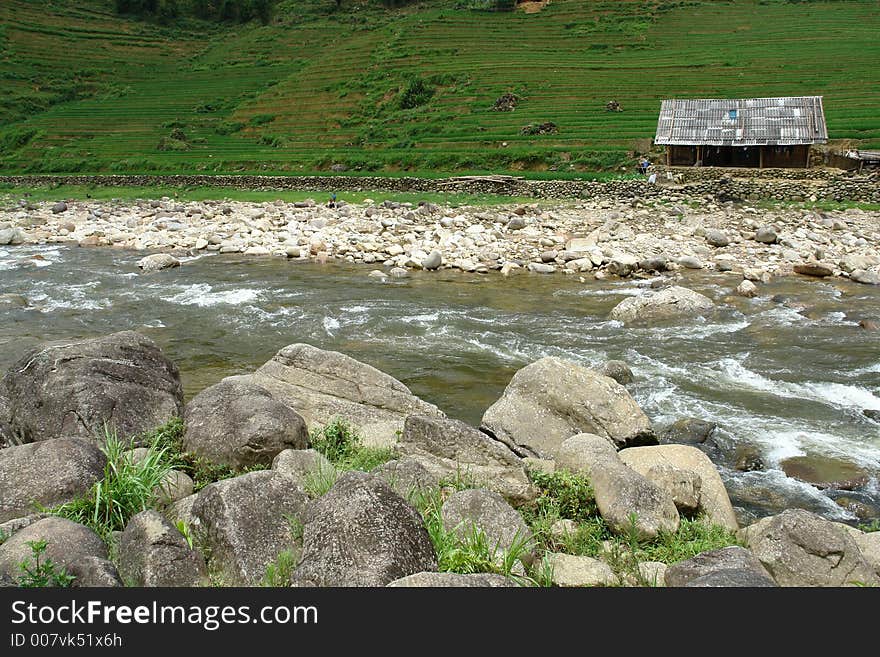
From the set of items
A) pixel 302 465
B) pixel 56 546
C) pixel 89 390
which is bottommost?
pixel 302 465

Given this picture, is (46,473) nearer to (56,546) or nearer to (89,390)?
(56,546)

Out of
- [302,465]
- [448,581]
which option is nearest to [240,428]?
[302,465]

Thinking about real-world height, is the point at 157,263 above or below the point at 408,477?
below

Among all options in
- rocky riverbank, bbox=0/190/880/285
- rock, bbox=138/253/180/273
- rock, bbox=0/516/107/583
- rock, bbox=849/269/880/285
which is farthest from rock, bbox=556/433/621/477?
rock, bbox=138/253/180/273

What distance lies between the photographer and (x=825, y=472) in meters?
9.15

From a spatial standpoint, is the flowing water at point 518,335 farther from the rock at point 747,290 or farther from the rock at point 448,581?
the rock at point 448,581

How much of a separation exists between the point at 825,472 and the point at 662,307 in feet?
24.7

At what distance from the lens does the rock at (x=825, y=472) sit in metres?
8.85

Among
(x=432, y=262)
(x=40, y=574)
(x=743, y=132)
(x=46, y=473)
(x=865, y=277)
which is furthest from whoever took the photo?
(x=743, y=132)

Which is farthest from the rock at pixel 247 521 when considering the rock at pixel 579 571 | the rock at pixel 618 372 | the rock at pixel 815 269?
the rock at pixel 815 269

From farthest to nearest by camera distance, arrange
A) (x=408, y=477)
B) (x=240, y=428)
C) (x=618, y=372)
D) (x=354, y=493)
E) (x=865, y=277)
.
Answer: (x=865, y=277), (x=618, y=372), (x=240, y=428), (x=408, y=477), (x=354, y=493)

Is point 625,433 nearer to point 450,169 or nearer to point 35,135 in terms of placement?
point 450,169

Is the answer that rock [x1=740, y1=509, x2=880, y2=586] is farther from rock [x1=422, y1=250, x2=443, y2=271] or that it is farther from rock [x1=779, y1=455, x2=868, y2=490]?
rock [x1=422, y1=250, x2=443, y2=271]

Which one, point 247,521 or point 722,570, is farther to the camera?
point 247,521
